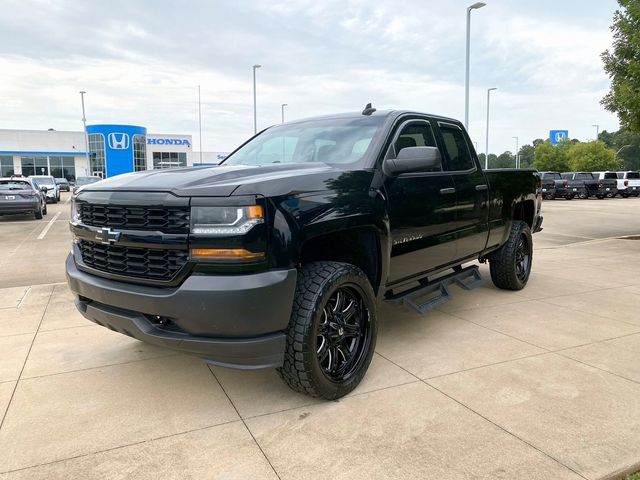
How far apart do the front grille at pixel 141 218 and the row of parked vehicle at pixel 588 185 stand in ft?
109

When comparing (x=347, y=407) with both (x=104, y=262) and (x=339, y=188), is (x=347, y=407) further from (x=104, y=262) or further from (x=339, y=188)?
(x=104, y=262)

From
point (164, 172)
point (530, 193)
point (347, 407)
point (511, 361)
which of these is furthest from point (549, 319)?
point (164, 172)

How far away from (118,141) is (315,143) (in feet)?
191

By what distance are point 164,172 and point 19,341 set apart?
7.86ft

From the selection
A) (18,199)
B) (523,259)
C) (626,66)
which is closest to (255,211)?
(523,259)

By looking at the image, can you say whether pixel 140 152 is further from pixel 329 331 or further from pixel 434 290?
pixel 329 331

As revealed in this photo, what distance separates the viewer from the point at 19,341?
4.63m

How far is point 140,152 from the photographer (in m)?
63.9

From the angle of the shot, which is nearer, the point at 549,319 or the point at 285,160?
the point at 285,160

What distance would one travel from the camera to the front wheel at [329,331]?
10.0 feet

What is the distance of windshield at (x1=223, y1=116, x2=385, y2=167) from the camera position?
13.3ft

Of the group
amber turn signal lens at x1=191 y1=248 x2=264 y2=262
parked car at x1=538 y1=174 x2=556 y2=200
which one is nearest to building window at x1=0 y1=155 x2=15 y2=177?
parked car at x1=538 y1=174 x2=556 y2=200

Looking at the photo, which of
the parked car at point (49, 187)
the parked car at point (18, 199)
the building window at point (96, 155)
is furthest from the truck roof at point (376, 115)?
the building window at point (96, 155)

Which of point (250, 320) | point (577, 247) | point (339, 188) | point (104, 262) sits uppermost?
point (339, 188)
